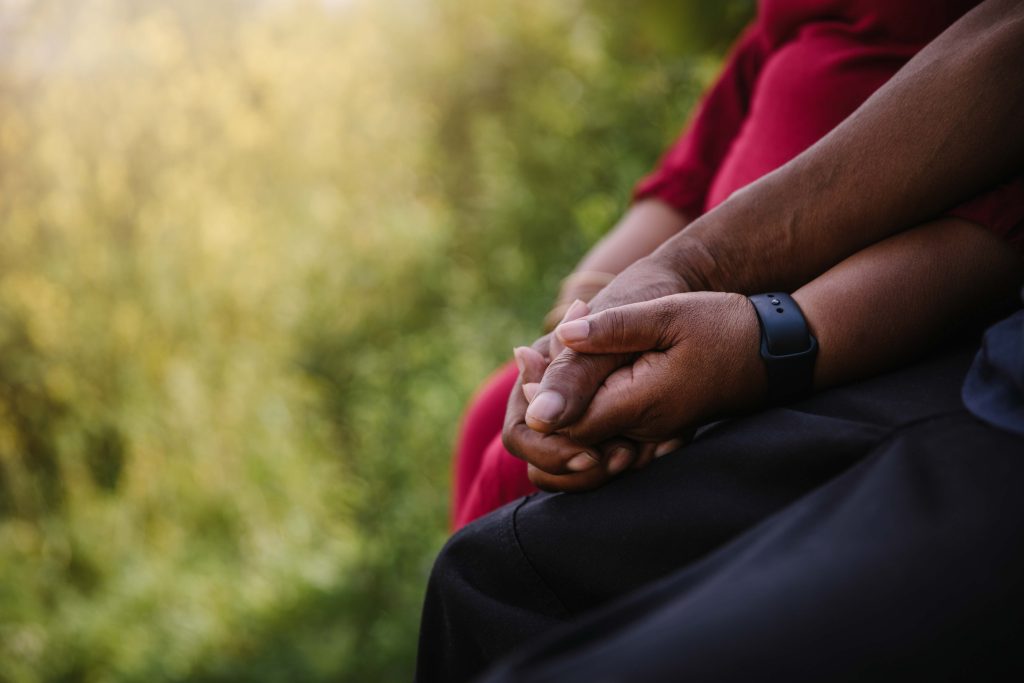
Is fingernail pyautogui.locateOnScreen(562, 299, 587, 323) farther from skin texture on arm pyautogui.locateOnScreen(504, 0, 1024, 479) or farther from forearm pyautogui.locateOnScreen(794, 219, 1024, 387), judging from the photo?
forearm pyautogui.locateOnScreen(794, 219, 1024, 387)

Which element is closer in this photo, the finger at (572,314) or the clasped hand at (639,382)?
the clasped hand at (639,382)

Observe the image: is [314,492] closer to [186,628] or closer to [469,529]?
[186,628]

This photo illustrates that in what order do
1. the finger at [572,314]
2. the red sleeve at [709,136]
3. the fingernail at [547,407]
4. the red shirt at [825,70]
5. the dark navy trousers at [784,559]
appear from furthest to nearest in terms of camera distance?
the red sleeve at [709,136] → the red shirt at [825,70] → the finger at [572,314] → the fingernail at [547,407] → the dark navy trousers at [784,559]

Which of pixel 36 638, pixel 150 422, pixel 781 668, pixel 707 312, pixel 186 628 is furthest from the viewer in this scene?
pixel 150 422

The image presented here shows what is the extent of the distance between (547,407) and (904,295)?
357 mm

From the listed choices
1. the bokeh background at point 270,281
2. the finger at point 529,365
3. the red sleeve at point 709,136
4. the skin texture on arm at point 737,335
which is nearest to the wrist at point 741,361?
the skin texture on arm at point 737,335

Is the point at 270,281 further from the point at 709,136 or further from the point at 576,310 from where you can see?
the point at 576,310

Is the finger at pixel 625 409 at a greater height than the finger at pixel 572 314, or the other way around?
the finger at pixel 572 314

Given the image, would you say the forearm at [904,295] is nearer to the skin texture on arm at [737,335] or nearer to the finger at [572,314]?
the skin texture on arm at [737,335]

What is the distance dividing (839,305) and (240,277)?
119 inches

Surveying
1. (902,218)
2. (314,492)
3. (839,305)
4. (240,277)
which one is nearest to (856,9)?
(902,218)

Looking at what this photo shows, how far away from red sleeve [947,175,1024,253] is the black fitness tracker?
0.21m

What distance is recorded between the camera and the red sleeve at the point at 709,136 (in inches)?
57.3

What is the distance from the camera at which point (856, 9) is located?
1.04 m
